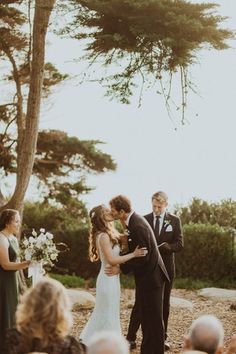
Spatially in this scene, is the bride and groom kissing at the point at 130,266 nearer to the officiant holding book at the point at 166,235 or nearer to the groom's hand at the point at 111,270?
the groom's hand at the point at 111,270

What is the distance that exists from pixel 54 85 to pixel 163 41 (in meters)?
7.74

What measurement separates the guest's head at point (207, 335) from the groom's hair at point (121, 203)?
2.83 m

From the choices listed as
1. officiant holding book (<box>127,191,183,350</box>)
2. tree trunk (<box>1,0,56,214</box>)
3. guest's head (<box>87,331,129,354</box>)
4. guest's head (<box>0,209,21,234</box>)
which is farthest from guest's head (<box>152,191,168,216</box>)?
guest's head (<box>87,331,129,354</box>)

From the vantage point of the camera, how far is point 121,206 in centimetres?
653

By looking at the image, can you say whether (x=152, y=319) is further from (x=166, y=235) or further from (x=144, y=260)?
(x=166, y=235)

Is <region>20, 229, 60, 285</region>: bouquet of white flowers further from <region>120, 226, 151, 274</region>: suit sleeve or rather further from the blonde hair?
the blonde hair

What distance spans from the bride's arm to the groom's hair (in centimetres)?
32

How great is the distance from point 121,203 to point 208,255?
10.7 meters

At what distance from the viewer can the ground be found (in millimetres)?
9711

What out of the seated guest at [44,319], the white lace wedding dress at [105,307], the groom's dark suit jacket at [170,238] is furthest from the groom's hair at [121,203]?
the seated guest at [44,319]

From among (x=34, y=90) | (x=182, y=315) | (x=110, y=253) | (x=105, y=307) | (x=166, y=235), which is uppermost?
(x=34, y=90)

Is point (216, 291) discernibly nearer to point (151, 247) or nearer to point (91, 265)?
point (91, 265)

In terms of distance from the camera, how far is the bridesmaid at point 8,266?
7117 mm

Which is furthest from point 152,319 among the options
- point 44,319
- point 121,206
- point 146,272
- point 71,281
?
point 71,281
